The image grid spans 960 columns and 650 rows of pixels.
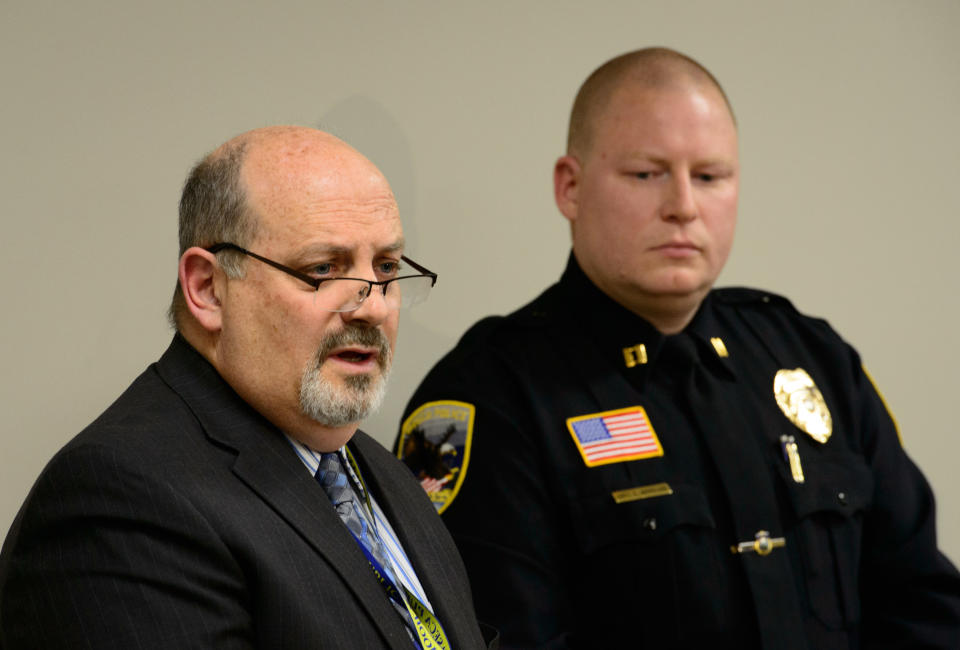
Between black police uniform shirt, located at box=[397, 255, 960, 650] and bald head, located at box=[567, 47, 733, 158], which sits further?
bald head, located at box=[567, 47, 733, 158]

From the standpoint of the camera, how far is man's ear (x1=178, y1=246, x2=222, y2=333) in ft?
4.91

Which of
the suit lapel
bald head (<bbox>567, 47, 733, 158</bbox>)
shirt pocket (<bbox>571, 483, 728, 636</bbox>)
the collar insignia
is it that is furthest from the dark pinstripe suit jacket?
bald head (<bbox>567, 47, 733, 158</bbox>)

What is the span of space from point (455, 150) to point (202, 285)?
133 centimetres

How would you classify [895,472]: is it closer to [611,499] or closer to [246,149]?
[611,499]

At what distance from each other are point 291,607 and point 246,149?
60 centimetres

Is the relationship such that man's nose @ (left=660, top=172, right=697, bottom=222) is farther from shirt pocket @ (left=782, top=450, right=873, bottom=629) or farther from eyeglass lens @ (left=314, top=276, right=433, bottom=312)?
eyeglass lens @ (left=314, top=276, right=433, bottom=312)

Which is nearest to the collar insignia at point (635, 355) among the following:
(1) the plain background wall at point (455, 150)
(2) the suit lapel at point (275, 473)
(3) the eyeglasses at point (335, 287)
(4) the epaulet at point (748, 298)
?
(4) the epaulet at point (748, 298)

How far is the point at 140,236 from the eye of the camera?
7.70ft

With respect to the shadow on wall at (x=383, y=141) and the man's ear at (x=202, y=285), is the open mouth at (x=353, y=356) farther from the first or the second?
the shadow on wall at (x=383, y=141)

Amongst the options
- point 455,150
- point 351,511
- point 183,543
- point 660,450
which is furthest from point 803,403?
point 183,543

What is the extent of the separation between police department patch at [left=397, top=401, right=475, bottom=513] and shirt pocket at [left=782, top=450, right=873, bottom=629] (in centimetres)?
63

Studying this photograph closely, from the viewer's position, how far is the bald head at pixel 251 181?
149 centimetres

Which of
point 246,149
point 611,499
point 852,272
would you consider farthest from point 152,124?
point 852,272

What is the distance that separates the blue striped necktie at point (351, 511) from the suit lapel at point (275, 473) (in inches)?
2.2
